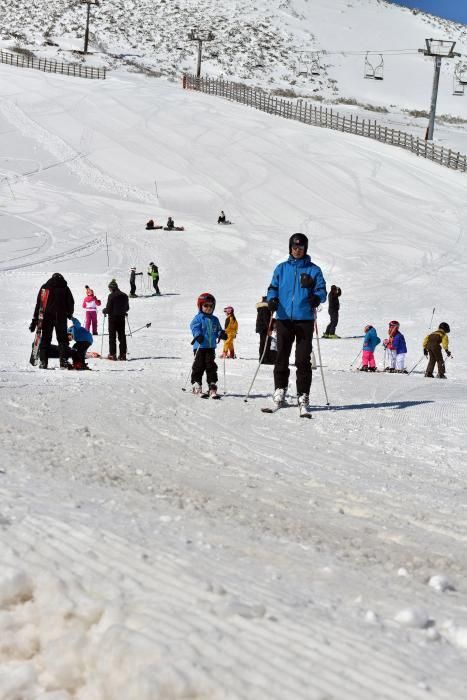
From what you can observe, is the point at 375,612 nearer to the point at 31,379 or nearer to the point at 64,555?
the point at 64,555

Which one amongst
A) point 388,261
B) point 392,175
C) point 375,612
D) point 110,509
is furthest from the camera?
point 392,175

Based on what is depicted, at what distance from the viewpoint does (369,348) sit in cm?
1783

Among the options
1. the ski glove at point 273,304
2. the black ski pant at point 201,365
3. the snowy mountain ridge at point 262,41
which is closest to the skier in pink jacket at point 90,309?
the black ski pant at point 201,365

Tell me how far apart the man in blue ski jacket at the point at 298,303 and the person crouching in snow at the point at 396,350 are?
29.5 ft

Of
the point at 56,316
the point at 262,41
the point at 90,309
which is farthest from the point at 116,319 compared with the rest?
the point at 262,41

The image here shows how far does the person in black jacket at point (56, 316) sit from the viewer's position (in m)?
13.9

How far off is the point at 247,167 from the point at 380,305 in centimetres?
2125

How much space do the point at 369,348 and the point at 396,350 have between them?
31.3 inches

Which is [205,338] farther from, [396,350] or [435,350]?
[396,350]

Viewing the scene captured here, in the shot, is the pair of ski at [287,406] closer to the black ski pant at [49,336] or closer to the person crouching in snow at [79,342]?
the black ski pant at [49,336]

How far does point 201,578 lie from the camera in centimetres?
333

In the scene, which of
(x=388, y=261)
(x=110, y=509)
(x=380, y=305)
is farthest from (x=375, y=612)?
(x=388, y=261)

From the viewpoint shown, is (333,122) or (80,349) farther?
(333,122)

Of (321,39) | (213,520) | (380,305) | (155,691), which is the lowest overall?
(380,305)
